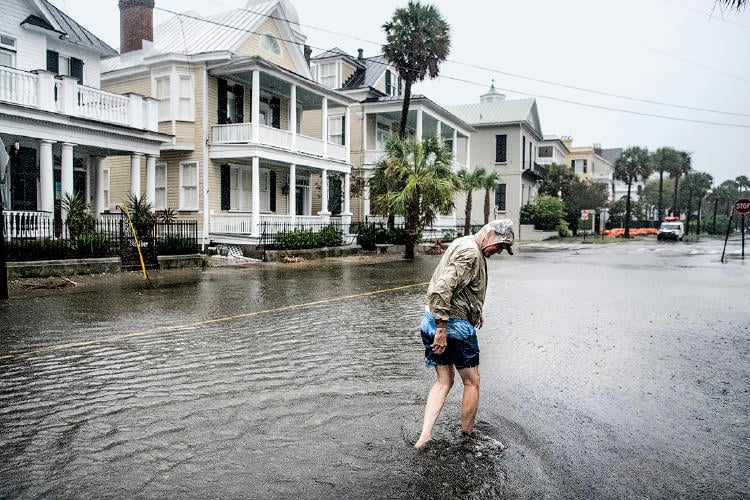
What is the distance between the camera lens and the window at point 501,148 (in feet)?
165

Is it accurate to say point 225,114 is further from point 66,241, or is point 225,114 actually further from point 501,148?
point 501,148

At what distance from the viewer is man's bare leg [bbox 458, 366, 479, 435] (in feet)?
14.2

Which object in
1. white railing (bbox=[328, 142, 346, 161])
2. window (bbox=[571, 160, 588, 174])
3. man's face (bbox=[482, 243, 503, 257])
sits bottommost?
man's face (bbox=[482, 243, 503, 257])

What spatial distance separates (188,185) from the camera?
2391cm

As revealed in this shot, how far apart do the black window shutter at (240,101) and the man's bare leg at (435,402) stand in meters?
22.6

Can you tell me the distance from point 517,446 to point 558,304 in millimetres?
7716

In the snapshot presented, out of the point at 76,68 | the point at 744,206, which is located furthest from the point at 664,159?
the point at 76,68

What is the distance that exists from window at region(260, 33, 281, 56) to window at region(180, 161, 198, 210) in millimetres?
6968

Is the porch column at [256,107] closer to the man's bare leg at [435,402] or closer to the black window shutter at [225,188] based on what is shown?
the black window shutter at [225,188]

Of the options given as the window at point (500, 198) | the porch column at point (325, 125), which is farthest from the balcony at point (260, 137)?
the window at point (500, 198)

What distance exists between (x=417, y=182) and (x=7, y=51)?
14.8 meters

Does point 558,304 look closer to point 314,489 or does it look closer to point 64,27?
point 314,489

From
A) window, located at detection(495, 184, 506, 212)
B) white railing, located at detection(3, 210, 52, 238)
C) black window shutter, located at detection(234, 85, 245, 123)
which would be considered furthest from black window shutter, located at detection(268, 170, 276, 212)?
window, located at detection(495, 184, 506, 212)

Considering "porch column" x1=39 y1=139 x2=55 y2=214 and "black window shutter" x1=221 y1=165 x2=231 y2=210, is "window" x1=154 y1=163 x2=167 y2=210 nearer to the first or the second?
"black window shutter" x1=221 y1=165 x2=231 y2=210
